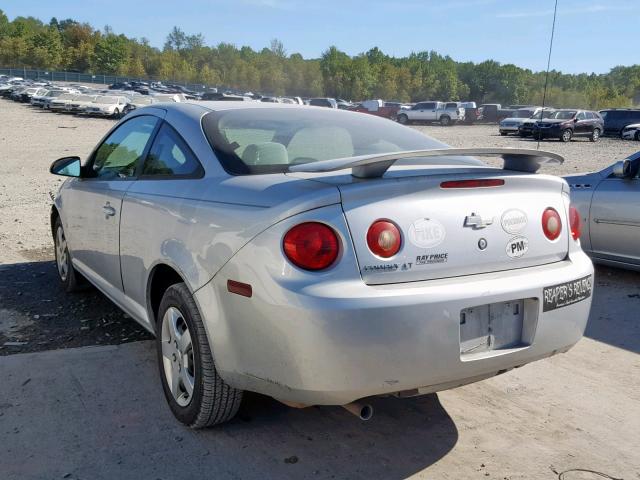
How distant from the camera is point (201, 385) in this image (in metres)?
3.05

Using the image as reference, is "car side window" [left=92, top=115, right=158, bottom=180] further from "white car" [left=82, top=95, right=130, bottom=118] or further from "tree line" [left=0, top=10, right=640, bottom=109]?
"tree line" [left=0, top=10, right=640, bottom=109]

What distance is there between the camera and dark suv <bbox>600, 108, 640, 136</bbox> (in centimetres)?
3797

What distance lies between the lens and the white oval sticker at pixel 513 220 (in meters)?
2.91

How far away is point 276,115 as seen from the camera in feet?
12.5

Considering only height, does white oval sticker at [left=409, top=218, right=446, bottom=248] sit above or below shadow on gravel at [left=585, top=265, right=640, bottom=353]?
above

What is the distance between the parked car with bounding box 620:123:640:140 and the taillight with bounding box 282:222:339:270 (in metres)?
37.2

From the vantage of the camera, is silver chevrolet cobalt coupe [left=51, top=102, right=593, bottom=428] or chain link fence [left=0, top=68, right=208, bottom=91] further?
chain link fence [left=0, top=68, right=208, bottom=91]

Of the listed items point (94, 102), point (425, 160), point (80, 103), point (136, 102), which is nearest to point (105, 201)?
point (425, 160)

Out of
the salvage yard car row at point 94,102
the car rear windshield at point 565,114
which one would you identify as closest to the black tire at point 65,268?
the car rear windshield at point 565,114

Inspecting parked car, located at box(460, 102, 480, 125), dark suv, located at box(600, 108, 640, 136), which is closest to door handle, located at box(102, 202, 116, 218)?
dark suv, located at box(600, 108, 640, 136)

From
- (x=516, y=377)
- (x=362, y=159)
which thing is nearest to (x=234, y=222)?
(x=362, y=159)

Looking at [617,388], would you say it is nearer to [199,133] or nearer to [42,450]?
[199,133]

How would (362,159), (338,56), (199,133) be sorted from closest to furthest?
(362,159) → (199,133) → (338,56)

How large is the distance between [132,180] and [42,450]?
1600 millimetres
